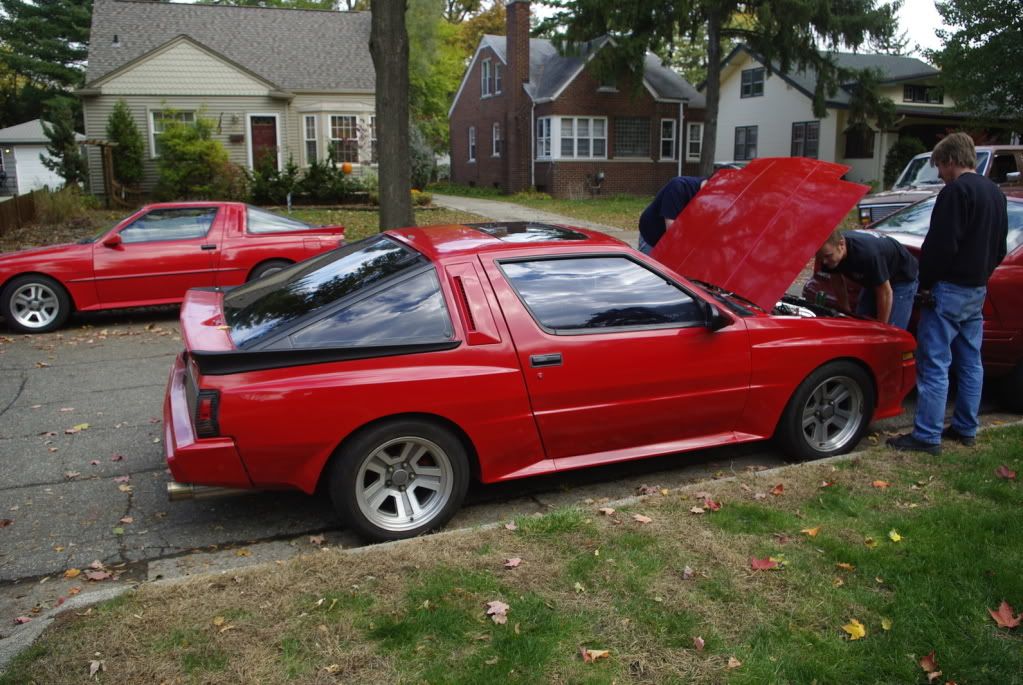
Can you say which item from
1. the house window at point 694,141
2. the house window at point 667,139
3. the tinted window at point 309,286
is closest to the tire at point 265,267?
the tinted window at point 309,286

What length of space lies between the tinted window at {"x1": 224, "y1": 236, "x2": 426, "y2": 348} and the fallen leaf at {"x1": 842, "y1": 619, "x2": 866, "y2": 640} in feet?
9.15

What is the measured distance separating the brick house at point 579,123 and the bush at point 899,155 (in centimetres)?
826

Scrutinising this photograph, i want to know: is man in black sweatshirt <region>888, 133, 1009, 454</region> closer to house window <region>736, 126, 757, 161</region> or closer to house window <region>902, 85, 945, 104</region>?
house window <region>902, 85, 945, 104</region>

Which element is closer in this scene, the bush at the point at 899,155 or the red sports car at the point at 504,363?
the red sports car at the point at 504,363

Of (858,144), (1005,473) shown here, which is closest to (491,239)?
(1005,473)

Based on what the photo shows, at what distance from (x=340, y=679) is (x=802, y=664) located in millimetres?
1694

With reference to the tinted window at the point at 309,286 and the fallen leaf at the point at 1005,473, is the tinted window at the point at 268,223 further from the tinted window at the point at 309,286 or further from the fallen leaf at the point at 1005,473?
the fallen leaf at the point at 1005,473

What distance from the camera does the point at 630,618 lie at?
3.46m

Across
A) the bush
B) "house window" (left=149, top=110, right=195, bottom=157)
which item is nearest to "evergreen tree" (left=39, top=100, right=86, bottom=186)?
"house window" (left=149, top=110, right=195, bottom=157)

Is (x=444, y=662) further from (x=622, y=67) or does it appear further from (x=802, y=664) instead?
(x=622, y=67)

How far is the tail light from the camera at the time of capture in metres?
4.07

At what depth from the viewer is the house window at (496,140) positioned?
3778 cm

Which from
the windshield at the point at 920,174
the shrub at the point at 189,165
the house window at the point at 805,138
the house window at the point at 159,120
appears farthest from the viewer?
the house window at the point at 805,138

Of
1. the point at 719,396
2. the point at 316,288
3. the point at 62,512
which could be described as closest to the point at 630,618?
the point at 719,396
